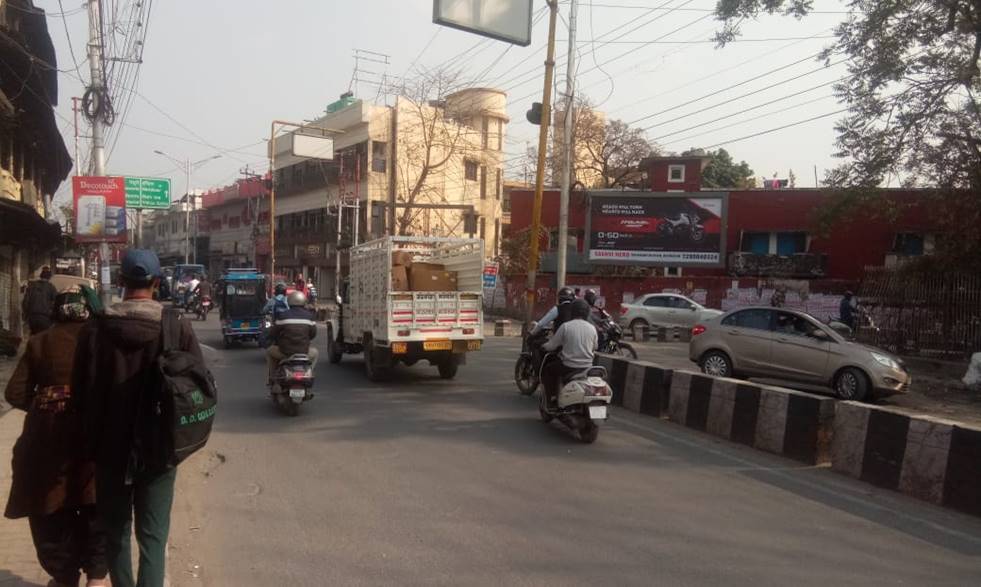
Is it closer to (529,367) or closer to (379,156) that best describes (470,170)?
(379,156)

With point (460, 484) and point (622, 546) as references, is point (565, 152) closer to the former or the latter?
point (460, 484)

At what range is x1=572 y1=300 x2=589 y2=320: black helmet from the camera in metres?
9.14

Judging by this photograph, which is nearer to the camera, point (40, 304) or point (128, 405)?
point (128, 405)

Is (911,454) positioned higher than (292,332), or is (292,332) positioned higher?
(292,332)

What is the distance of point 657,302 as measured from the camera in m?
26.3

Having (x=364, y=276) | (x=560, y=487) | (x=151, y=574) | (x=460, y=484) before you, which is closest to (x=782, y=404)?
(x=560, y=487)

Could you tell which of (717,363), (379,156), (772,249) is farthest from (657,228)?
(379,156)

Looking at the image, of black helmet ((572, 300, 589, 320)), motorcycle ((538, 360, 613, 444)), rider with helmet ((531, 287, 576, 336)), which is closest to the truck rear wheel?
rider with helmet ((531, 287, 576, 336))

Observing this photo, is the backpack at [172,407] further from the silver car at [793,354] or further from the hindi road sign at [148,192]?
the hindi road sign at [148,192]

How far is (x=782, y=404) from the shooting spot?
8289 mm

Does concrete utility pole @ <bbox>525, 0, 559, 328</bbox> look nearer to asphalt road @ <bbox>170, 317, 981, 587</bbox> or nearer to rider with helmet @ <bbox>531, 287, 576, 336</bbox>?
rider with helmet @ <bbox>531, 287, 576, 336</bbox>

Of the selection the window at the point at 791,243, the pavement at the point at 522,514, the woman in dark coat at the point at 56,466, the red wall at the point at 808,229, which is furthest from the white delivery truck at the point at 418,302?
the window at the point at 791,243

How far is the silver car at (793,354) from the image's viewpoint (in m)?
12.5

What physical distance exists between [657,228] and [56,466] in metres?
30.6
